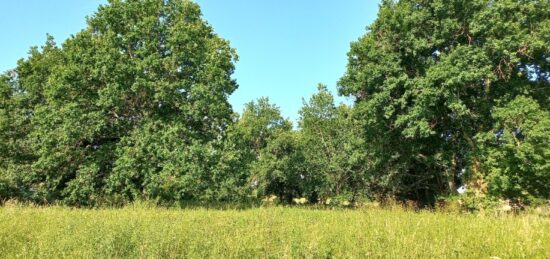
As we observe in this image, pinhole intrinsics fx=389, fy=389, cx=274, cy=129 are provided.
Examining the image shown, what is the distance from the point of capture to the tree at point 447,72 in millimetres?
17781

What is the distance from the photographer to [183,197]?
19.1 m

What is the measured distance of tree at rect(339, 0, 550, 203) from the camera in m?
17.8

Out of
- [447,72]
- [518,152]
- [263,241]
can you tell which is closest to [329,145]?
[447,72]

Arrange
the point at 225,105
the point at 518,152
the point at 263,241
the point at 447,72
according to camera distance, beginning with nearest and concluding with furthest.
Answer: the point at 263,241
the point at 518,152
the point at 447,72
the point at 225,105

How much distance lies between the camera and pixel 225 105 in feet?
63.9

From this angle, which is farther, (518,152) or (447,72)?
(447,72)

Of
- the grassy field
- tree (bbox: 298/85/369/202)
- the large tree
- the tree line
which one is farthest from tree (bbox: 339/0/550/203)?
the grassy field

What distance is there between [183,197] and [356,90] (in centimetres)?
1038

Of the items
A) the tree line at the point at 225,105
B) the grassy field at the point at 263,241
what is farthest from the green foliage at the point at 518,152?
the grassy field at the point at 263,241

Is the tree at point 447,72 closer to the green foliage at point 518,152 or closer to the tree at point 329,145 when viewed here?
the green foliage at point 518,152

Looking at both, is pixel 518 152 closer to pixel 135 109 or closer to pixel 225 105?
pixel 225 105

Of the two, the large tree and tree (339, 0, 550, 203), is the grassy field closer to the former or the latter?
the large tree

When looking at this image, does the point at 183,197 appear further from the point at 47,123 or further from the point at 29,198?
the point at 29,198

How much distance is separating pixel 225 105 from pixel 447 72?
34.5 feet
